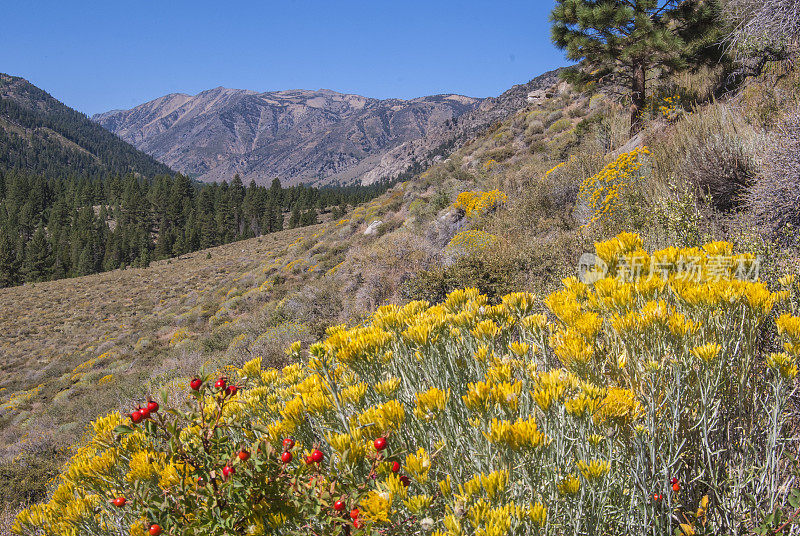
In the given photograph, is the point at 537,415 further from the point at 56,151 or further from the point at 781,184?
the point at 56,151

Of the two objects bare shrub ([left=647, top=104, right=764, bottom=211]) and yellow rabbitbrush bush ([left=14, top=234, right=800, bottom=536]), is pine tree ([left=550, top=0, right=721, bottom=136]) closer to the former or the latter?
bare shrub ([left=647, top=104, right=764, bottom=211])

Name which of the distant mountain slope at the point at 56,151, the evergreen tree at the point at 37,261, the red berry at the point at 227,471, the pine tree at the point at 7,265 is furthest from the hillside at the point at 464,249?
the distant mountain slope at the point at 56,151

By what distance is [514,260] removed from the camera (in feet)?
19.8

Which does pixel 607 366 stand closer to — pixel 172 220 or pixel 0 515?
pixel 0 515

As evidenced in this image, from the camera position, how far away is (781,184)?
333 centimetres

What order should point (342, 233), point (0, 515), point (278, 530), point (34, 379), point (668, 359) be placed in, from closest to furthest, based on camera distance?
point (278, 530) → point (668, 359) → point (0, 515) → point (34, 379) → point (342, 233)

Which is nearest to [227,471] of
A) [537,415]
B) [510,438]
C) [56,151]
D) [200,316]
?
[510,438]

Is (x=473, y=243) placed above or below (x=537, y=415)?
above

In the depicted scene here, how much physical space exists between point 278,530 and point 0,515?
8001 mm

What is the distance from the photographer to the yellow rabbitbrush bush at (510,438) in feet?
3.53

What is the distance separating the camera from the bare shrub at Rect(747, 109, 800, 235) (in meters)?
3.25

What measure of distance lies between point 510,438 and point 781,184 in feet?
13.2

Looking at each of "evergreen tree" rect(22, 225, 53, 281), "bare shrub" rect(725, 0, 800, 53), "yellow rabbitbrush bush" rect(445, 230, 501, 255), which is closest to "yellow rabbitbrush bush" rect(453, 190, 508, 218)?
"yellow rabbitbrush bush" rect(445, 230, 501, 255)

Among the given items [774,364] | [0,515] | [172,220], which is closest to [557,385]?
[774,364]
